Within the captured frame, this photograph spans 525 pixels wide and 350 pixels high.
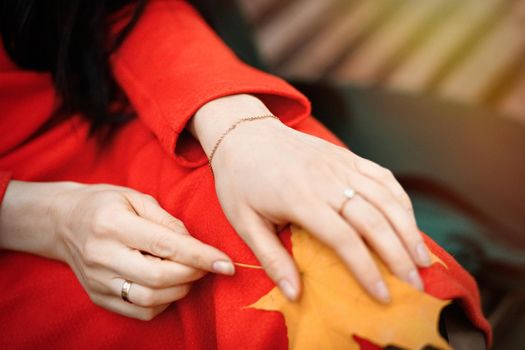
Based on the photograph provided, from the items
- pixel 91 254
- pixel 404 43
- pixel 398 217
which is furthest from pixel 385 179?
pixel 404 43

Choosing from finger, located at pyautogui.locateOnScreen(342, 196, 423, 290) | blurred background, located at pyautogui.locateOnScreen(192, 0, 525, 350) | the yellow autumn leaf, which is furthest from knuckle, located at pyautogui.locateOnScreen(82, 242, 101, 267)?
blurred background, located at pyautogui.locateOnScreen(192, 0, 525, 350)

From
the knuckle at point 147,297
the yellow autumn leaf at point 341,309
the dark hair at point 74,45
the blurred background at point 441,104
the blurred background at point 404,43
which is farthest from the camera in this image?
the blurred background at point 404,43

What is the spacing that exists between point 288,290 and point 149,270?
17cm

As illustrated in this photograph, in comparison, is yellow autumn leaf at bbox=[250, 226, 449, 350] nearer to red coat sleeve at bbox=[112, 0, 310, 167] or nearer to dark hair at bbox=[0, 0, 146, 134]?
red coat sleeve at bbox=[112, 0, 310, 167]

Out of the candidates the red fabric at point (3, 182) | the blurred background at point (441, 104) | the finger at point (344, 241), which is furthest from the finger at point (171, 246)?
the blurred background at point (441, 104)

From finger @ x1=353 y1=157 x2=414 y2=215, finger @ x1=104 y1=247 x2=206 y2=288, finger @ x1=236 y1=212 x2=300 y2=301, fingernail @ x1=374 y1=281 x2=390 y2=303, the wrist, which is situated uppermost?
finger @ x1=353 y1=157 x2=414 y2=215

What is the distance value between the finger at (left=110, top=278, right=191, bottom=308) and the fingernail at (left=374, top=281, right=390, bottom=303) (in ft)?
0.79

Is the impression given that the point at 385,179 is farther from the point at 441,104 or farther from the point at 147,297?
the point at 441,104

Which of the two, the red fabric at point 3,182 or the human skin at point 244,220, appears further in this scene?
the red fabric at point 3,182

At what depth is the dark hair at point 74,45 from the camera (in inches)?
30.5

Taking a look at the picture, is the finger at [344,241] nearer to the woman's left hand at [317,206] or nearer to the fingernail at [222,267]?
the woman's left hand at [317,206]

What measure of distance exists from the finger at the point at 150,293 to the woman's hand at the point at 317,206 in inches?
4.5

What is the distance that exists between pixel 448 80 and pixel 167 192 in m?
1.09

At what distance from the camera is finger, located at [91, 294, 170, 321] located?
1.83 ft
